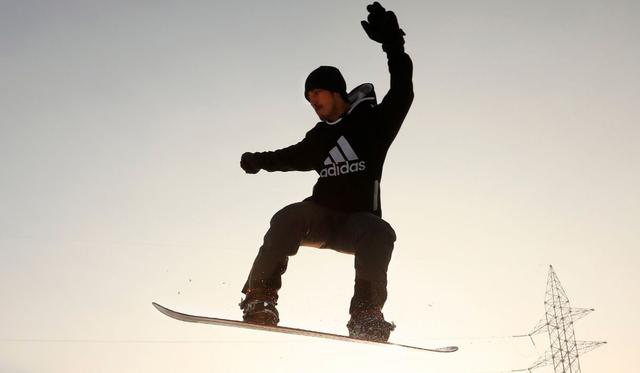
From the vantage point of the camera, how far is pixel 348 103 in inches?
226

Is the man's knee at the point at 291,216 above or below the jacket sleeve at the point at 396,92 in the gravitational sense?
below

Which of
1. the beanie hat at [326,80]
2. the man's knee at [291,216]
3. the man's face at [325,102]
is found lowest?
the man's knee at [291,216]

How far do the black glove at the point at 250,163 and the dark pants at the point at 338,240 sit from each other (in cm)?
72

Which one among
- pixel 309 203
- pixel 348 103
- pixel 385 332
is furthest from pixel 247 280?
pixel 348 103

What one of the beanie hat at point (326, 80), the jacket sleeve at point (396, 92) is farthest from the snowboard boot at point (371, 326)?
the beanie hat at point (326, 80)

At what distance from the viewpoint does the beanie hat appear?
558cm

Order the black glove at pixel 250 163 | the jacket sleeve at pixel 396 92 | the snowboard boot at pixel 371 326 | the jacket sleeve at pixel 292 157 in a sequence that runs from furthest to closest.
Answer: the black glove at pixel 250 163 < the jacket sleeve at pixel 292 157 < the jacket sleeve at pixel 396 92 < the snowboard boot at pixel 371 326

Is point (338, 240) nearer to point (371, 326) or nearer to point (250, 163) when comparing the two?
point (371, 326)

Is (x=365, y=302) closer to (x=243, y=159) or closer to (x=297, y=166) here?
(x=297, y=166)

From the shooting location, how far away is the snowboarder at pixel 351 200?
535 centimetres

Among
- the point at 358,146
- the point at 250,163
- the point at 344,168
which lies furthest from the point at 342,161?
the point at 250,163

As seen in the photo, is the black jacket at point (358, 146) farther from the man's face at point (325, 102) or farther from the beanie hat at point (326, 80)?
the beanie hat at point (326, 80)

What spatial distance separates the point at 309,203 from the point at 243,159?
37.1 inches

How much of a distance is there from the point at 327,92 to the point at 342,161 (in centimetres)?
65
